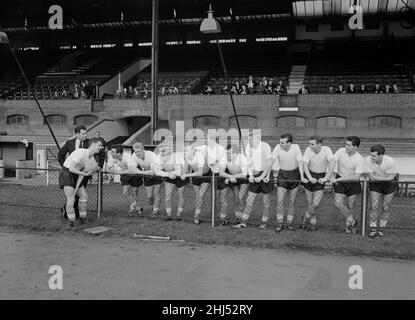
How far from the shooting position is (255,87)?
2898 centimetres

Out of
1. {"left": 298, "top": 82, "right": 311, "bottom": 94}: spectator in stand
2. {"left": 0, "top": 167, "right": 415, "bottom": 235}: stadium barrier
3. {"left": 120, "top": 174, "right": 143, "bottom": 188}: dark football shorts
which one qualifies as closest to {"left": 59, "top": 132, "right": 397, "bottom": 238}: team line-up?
{"left": 0, "top": 167, "right": 415, "bottom": 235}: stadium barrier

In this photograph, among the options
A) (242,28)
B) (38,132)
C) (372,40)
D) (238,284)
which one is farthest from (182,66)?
(238,284)

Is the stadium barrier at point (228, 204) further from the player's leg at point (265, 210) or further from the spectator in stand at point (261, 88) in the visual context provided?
the spectator in stand at point (261, 88)

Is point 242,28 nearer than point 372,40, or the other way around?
point 372,40

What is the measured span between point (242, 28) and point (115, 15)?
10.7 metres

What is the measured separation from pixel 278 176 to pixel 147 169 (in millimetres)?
3249

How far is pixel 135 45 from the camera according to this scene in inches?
1542

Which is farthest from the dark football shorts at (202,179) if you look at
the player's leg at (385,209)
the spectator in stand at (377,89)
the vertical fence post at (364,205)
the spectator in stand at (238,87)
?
the spectator in stand at (377,89)

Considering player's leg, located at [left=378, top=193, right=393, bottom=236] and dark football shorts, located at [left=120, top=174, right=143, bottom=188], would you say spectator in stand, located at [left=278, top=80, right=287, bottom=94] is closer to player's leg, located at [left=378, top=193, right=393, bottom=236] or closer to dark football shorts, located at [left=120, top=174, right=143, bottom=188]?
dark football shorts, located at [left=120, top=174, right=143, bottom=188]

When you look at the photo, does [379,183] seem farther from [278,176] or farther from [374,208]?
[278,176]

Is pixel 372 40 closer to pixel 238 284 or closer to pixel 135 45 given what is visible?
pixel 135 45

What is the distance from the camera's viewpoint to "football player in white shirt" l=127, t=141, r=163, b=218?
1045 centimetres

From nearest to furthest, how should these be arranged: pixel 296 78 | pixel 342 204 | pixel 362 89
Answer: pixel 342 204, pixel 362 89, pixel 296 78

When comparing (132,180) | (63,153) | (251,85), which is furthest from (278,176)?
(251,85)
